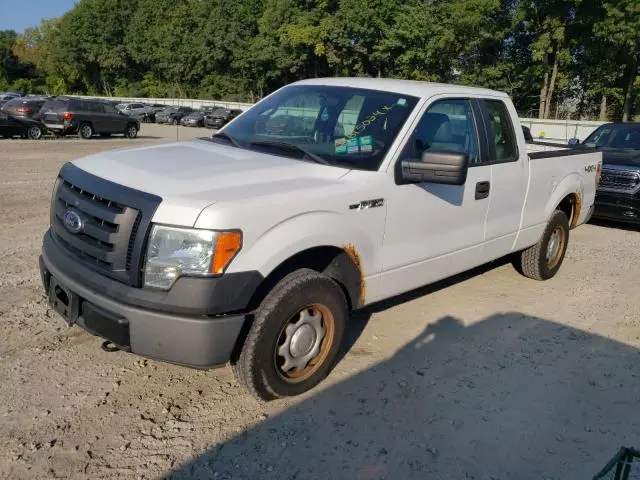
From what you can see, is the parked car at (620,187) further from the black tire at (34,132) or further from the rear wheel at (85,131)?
the rear wheel at (85,131)

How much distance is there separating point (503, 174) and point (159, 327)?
3285 mm

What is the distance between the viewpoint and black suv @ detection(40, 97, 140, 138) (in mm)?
23734

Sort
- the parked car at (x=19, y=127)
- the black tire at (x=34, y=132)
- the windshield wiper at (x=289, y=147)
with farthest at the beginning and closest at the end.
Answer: the black tire at (x=34, y=132) < the parked car at (x=19, y=127) < the windshield wiper at (x=289, y=147)

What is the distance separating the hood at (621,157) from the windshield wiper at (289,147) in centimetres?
694

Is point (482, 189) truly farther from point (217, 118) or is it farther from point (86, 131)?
point (217, 118)

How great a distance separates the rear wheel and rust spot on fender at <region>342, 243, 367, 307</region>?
919 inches

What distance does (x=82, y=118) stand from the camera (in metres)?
24.3

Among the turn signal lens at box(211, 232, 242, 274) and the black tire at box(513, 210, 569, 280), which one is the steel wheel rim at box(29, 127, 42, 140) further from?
the turn signal lens at box(211, 232, 242, 274)

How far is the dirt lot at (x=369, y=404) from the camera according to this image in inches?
121

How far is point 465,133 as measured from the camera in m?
4.76

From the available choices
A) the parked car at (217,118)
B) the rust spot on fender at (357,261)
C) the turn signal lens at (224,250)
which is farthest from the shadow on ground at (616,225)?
the parked car at (217,118)

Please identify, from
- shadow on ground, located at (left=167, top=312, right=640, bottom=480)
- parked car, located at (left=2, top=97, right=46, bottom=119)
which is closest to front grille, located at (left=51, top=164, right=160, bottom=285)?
shadow on ground, located at (left=167, top=312, right=640, bottom=480)

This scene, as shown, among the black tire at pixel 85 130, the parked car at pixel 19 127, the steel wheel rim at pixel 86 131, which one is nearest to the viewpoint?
the parked car at pixel 19 127

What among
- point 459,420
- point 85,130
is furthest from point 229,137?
point 85,130
